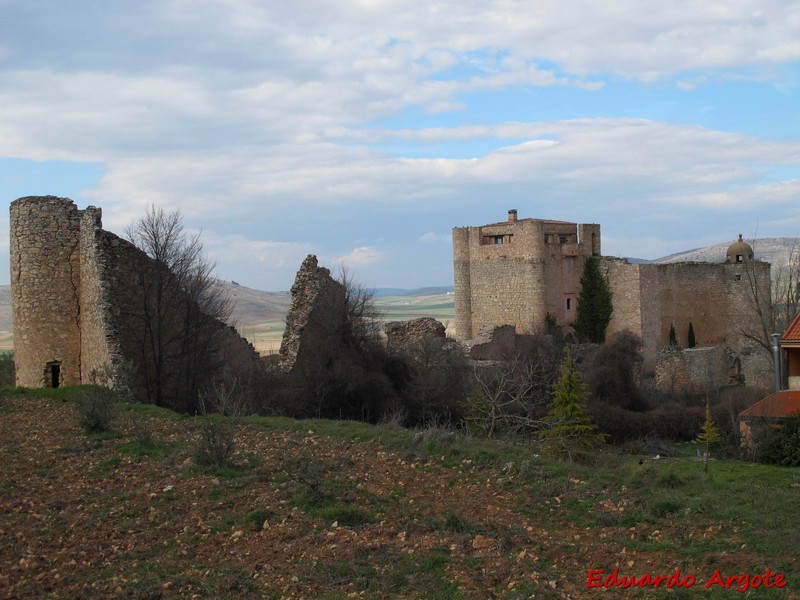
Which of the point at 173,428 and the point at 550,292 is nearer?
the point at 173,428

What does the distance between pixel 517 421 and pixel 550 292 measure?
79.5 ft

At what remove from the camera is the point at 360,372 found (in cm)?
1970

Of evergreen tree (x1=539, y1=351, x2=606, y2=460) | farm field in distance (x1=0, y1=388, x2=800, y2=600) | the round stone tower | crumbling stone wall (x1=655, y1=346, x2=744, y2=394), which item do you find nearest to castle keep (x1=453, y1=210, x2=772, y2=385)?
crumbling stone wall (x1=655, y1=346, x2=744, y2=394)

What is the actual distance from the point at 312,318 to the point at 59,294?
17.2ft

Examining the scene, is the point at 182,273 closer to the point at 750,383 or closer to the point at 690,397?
the point at 690,397

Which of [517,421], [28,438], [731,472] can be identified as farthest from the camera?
[517,421]

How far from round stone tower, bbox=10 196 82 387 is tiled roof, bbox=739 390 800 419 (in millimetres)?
Answer: 13892

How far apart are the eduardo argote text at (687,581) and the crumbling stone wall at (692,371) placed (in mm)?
25583

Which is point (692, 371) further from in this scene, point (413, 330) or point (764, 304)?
point (764, 304)

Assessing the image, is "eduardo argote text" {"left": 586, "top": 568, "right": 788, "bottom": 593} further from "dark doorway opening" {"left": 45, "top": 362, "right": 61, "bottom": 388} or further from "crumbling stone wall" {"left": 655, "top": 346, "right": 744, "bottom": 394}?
"crumbling stone wall" {"left": 655, "top": 346, "right": 744, "bottom": 394}

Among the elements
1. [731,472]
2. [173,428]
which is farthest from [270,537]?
[731,472]

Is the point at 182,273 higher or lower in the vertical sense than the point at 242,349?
higher

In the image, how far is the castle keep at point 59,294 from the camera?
58.4 ft

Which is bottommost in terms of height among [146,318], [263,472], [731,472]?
[731,472]
